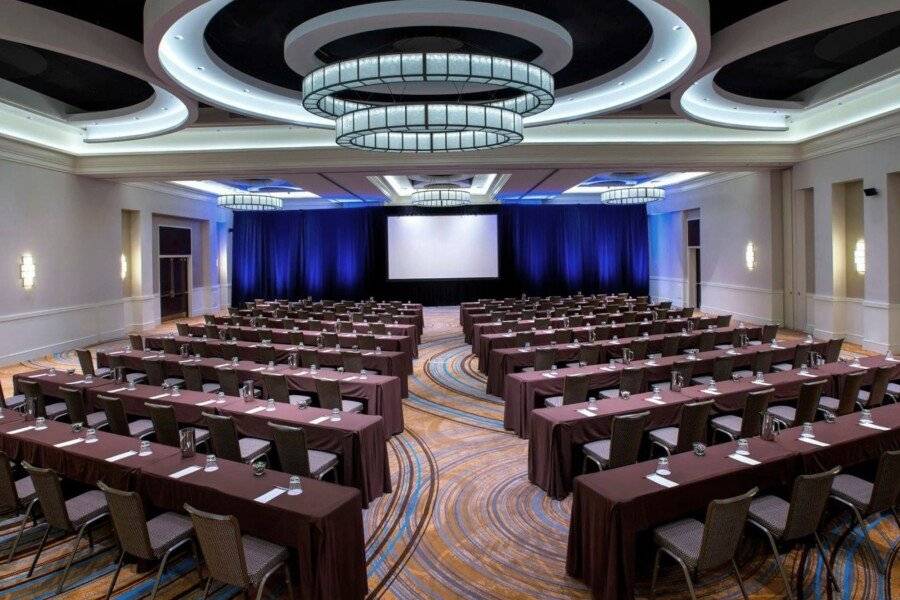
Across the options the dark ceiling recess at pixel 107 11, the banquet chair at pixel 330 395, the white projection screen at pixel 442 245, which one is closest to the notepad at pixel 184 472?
the banquet chair at pixel 330 395

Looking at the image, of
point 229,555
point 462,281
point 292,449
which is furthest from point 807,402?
point 462,281

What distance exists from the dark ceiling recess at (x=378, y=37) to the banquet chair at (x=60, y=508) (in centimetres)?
537

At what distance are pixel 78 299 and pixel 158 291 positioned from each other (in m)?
4.06

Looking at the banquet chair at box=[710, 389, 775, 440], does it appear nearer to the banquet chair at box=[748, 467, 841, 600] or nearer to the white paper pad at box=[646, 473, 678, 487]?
the banquet chair at box=[748, 467, 841, 600]

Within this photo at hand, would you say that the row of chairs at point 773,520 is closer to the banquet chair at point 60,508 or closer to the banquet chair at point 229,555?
the banquet chair at point 229,555

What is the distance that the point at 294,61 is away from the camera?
804 centimetres

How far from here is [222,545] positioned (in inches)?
116

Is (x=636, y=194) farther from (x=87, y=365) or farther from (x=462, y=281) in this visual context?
(x=87, y=365)

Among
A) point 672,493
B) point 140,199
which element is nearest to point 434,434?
point 672,493

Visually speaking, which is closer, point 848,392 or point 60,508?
point 60,508

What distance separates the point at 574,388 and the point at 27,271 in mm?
11564

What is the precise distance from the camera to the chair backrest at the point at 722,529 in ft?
9.81

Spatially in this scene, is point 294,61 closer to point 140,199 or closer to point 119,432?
point 119,432

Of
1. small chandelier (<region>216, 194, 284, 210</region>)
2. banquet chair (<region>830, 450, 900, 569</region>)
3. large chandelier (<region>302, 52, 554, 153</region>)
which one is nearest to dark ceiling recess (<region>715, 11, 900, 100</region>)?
large chandelier (<region>302, 52, 554, 153</region>)
